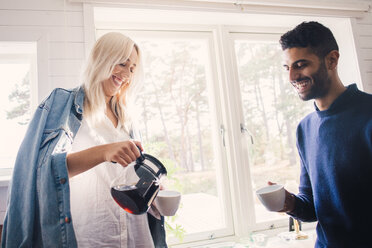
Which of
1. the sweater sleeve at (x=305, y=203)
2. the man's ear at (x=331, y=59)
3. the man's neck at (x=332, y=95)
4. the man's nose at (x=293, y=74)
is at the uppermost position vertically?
the man's ear at (x=331, y=59)

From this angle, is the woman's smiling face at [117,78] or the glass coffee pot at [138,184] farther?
the woman's smiling face at [117,78]

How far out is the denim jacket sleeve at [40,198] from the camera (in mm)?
915

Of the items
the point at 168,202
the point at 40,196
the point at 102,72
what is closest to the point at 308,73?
the point at 168,202

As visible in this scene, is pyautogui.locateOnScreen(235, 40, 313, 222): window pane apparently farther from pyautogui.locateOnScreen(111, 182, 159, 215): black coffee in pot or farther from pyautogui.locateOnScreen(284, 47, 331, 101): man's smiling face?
pyautogui.locateOnScreen(111, 182, 159, 215): black coffee in pot

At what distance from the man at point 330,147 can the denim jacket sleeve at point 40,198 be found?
0.81 metres

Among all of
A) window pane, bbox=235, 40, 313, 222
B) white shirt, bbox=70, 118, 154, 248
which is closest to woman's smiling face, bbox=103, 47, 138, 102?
white shirt, bbox=70, 118, 154, 248

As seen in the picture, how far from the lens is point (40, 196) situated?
94cm

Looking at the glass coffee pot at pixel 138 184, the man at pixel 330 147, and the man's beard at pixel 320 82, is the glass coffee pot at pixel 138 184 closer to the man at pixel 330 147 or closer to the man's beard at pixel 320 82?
the man at pixel 330 147

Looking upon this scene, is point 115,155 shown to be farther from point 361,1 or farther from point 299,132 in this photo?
point 361,1

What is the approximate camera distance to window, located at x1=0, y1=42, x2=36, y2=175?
6.00 feet

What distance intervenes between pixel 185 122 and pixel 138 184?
133 centimetres

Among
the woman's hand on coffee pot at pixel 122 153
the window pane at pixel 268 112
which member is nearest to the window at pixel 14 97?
the woman's hand on coffee pot at pixel 122 153

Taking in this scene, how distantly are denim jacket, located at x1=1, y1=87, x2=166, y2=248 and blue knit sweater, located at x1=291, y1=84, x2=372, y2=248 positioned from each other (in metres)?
0.87

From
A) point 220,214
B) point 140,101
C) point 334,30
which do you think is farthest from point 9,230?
point 334,30
